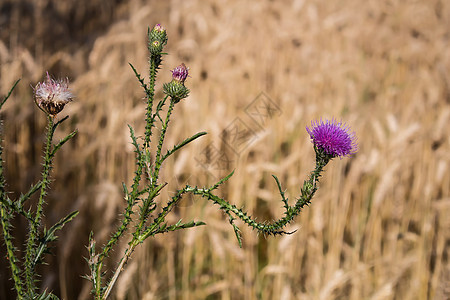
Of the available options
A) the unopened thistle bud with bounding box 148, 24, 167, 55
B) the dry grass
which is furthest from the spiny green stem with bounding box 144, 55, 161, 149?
the dry grass

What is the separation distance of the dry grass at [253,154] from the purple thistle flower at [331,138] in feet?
2.50

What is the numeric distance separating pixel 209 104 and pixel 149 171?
1277 mm

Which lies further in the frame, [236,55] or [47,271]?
[236,55]

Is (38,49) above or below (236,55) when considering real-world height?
below

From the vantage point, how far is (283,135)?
151cm

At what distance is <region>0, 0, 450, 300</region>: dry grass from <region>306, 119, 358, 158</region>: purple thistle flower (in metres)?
0.76

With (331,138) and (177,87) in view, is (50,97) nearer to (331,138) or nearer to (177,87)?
(177,87)

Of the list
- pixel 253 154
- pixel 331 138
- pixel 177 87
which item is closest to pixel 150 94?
pixel 177 87

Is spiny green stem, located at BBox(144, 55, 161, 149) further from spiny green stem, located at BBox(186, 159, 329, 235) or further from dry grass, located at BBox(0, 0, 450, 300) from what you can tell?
dry grass, located at BBox(0, 0, 450, 300)

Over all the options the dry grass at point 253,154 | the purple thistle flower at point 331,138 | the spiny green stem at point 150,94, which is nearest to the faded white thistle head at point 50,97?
the spiny green stem at point 150,94

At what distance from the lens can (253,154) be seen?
1.46 meters

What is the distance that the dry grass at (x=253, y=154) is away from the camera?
1.25 m

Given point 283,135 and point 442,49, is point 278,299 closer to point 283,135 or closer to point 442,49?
point 283,135

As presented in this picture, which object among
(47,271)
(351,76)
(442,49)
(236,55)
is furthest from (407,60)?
(47,271)
